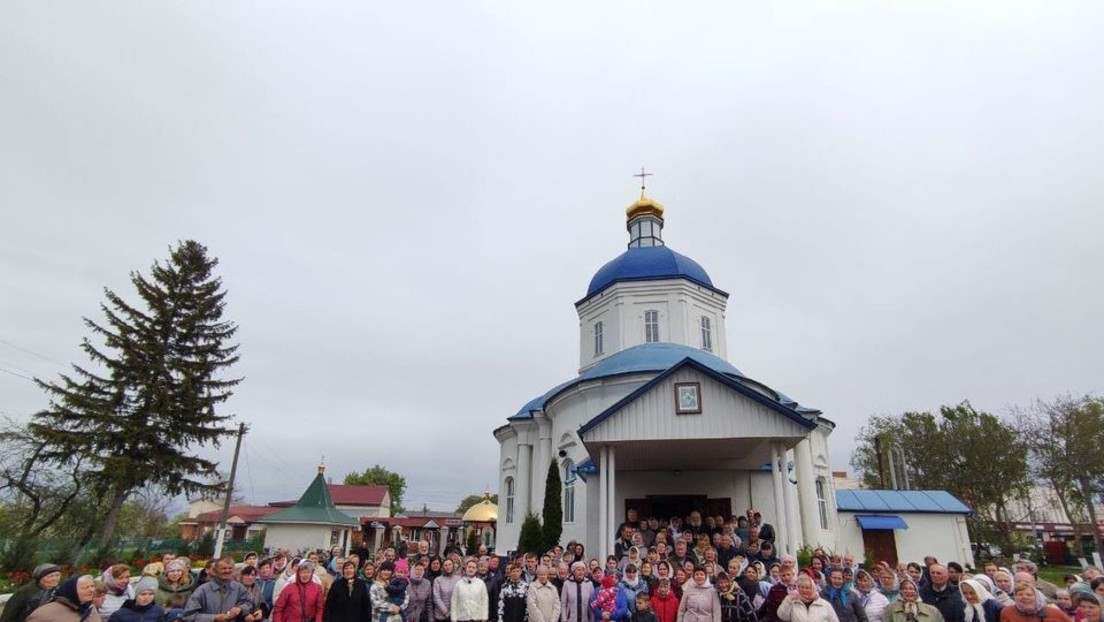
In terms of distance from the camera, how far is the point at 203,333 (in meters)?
24.4

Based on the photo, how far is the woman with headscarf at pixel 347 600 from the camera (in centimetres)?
734

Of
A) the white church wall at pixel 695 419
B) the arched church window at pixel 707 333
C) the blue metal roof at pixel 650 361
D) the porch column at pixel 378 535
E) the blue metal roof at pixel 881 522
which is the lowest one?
the porch column at pixel 378 535

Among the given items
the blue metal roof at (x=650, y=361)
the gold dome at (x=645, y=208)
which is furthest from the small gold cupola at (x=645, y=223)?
the blue metal roof at (x=650, y=361)

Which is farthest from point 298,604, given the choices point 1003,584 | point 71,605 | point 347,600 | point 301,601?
point 1003,584

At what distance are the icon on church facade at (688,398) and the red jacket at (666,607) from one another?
5.59 meters

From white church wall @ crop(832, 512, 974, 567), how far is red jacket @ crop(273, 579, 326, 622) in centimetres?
2110

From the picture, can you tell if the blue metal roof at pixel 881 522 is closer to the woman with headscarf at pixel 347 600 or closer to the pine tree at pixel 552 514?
the pine tree at pixel 552 514

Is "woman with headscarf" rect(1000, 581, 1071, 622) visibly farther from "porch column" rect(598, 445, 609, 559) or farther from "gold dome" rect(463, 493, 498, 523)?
"gold dome" rect(463, 493, 498, 523)

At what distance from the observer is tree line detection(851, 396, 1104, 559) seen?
99.0 ft

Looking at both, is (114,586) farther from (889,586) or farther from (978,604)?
(978,604)

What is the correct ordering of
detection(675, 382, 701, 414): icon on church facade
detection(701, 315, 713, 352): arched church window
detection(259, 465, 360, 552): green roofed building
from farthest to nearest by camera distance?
1. detection(259, 465, 360, 552): green roofed building
2. detection(701, 315, 713, 352): arched church window
3. detection(675, 382, 701, 414): icon on church facade

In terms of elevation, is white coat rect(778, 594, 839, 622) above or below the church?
below

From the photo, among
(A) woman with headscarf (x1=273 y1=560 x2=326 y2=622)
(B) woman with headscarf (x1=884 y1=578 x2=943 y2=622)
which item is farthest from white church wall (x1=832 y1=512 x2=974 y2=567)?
→ (A) woman with headscarf (x1=273 y1=560 x2=326 y2=622)

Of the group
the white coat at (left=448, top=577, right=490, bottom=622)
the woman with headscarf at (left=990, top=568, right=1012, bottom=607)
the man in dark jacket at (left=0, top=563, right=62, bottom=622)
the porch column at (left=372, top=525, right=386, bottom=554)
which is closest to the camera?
the man in dark jacket at (left=0, top=563, right=62, bottom=622)
